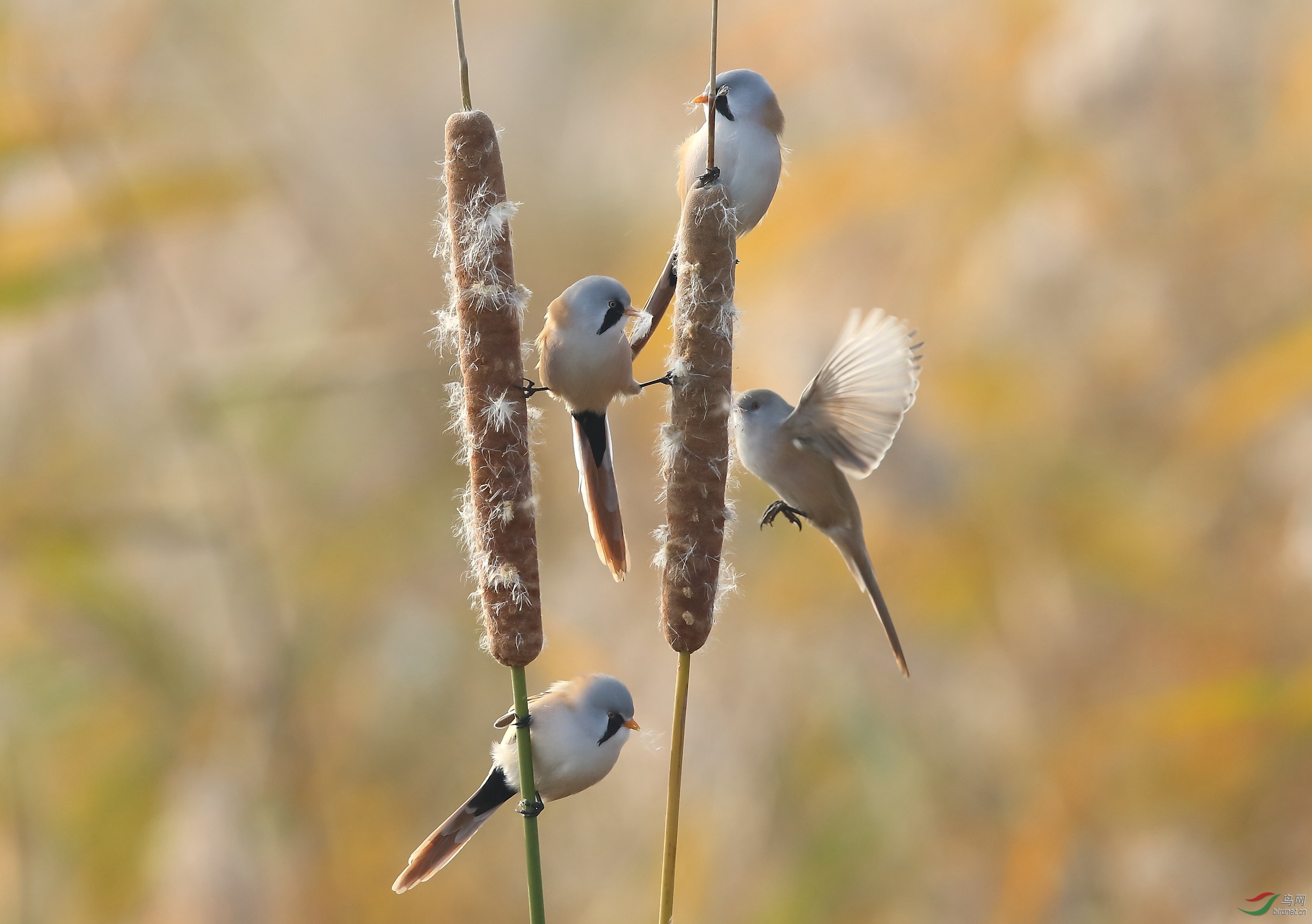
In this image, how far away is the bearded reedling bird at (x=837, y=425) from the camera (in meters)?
0.89

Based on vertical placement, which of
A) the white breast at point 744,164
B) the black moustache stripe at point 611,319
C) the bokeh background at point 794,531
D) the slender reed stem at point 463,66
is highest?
the slender reed stem at point 463,66

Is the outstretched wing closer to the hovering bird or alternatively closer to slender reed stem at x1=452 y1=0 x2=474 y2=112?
the hovering bird

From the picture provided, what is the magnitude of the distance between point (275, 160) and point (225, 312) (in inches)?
16.7

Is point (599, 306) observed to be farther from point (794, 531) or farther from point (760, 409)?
point (794, 531)

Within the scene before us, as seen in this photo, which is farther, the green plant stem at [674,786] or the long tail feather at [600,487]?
the long tail feather at [600,487]

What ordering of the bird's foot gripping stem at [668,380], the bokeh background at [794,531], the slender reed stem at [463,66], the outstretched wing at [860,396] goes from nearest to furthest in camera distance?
the slender reed stem at [463,66] < the bird's foot gripping stem at [668,380] < the outstretched wing at [860,396] < the bokeh background at [794,531]

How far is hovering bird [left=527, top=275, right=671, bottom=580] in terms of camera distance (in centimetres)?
80

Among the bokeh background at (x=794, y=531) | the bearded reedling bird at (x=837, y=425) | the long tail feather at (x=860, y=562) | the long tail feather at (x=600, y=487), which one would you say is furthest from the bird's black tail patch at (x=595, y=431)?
the bokeh background at (x=794, y=531)

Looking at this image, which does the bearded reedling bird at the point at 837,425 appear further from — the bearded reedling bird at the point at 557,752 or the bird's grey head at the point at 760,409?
the bearded reedling bird at the point at 557,752

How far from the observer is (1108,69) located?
165 cm

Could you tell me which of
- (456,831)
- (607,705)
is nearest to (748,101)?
(607,705)

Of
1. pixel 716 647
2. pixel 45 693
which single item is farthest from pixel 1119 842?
pixel 45 693

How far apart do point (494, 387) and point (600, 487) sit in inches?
9.6

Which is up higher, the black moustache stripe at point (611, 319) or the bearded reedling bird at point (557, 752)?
the black moustache stripe at point (611, 319)
